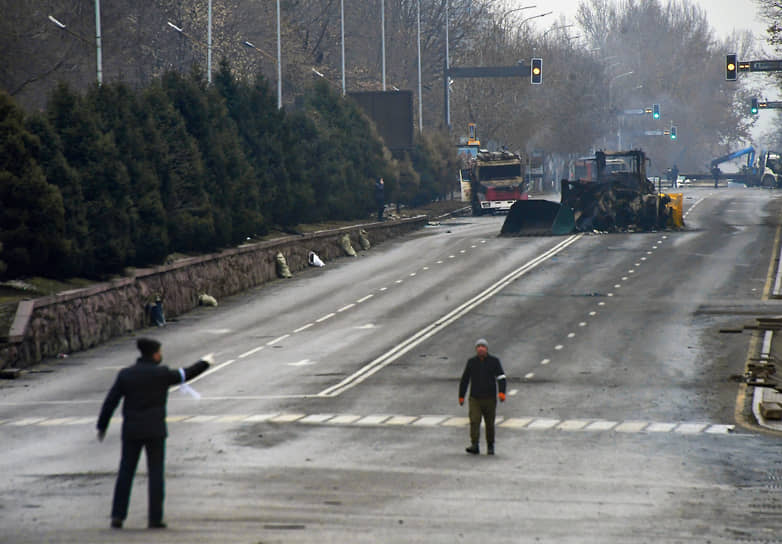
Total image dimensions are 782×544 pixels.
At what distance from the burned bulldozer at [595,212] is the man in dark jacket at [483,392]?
125 ft

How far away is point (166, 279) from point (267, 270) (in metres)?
8.00

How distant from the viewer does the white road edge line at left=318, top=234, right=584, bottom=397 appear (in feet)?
85.3

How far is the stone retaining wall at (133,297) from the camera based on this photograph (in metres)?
29.2

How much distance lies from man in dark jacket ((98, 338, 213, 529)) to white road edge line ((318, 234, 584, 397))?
11851 mm

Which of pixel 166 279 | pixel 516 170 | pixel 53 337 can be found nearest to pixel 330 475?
pixel 53 337

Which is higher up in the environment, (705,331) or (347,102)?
(347,102)

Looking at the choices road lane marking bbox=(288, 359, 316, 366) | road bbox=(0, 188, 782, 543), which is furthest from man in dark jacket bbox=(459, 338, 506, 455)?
road lane marking bbox=(288, 359, 316, 366)

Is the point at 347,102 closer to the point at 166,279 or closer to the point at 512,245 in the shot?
the point at 512,245

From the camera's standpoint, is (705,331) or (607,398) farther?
(705,331)

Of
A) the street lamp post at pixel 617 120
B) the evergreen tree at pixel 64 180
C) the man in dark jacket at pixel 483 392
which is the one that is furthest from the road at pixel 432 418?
the street lamp post at pixel 617 120

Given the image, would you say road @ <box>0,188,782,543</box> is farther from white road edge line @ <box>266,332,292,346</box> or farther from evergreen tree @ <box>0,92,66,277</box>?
evergreen tree @ <box>0,92,66,277</box>

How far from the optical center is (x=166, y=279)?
3722 centimetres

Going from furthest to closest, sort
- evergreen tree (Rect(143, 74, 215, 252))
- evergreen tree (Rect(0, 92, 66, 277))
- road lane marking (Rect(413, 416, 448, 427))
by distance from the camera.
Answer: evergreen tree (Rect(143, 74, 215, 252)), evergreen tree (Rect(0, 92, 66, 277)), road lane marking (Rect(413, 416, 448, 427))

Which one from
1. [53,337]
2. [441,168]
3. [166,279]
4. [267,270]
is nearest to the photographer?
[53,337]
